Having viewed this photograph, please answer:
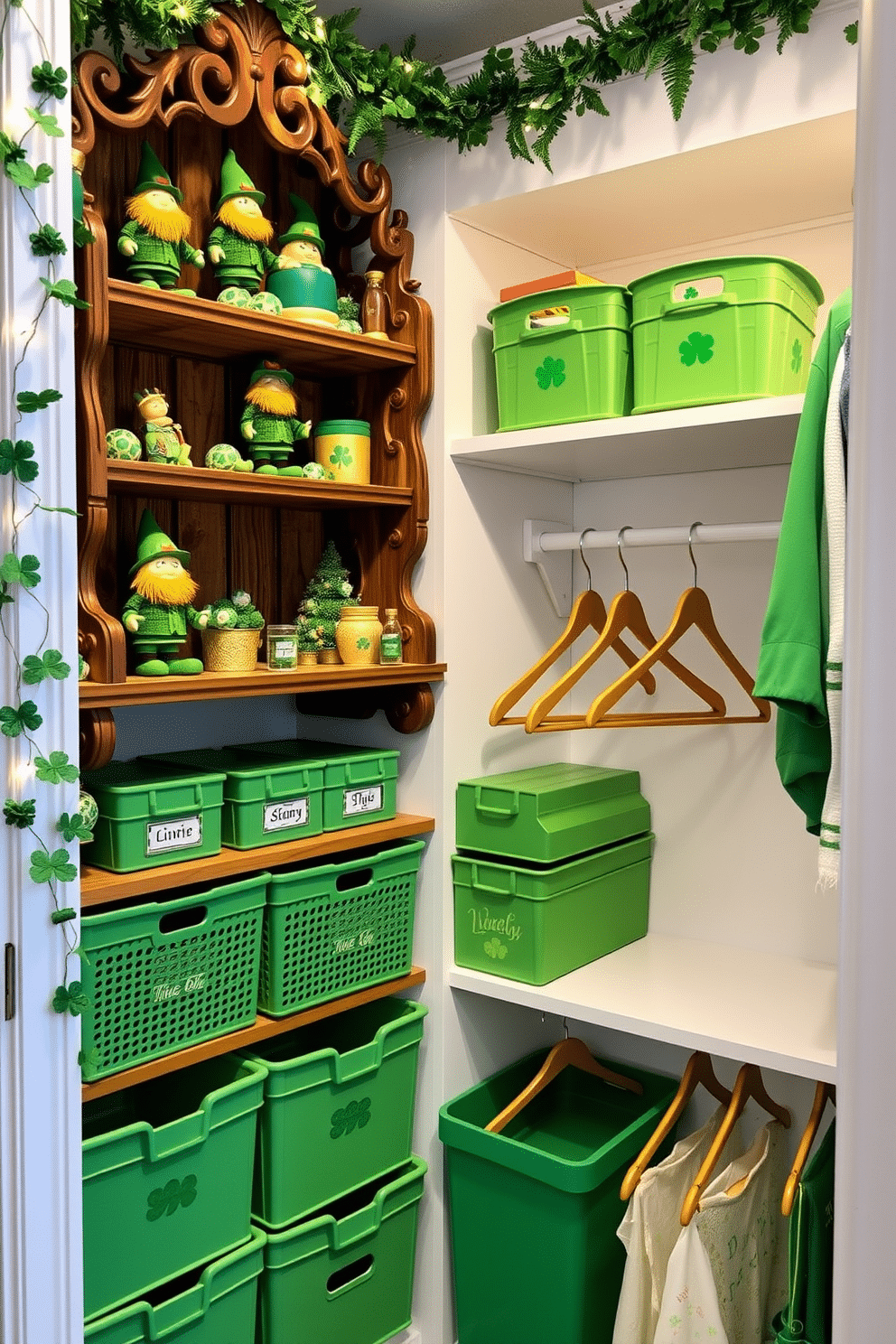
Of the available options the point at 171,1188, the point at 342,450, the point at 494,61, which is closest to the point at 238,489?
the point at 342,450

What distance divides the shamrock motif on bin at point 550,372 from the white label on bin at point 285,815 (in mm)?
903

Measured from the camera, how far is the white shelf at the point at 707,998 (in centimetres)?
176

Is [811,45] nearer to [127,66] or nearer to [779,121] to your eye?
[779,121]

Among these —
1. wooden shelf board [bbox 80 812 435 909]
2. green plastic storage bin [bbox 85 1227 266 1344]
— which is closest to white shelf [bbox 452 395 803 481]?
wooden shelf board [bbox 80 812 435 909]

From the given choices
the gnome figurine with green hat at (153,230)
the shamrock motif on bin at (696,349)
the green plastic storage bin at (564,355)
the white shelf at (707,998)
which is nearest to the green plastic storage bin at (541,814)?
the white shelf at (707,998)

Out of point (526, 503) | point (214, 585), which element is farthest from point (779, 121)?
point (214, 585)

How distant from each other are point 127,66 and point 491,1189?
202 cm

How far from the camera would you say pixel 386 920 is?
6.78 feet

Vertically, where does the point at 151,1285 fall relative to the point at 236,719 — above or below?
below

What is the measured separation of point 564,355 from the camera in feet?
6.54

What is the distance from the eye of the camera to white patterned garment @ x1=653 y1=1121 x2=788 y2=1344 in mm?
1746

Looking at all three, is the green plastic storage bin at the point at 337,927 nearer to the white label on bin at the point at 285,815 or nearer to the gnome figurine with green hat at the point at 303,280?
the white label on bin at the point at 285,815

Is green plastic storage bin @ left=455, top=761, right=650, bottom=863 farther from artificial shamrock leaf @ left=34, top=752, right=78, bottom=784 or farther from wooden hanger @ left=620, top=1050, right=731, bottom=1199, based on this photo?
artificial shamrock leaf @ left=34, top=752, right=78, bottom=784

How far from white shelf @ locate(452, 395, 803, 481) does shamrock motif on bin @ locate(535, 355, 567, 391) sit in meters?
0.09
